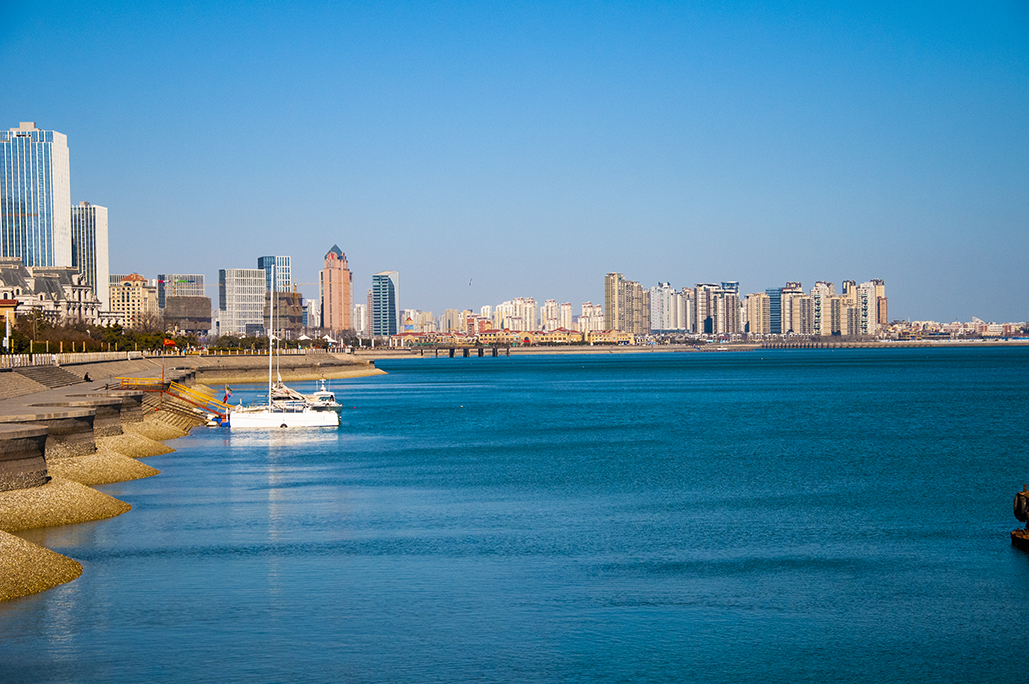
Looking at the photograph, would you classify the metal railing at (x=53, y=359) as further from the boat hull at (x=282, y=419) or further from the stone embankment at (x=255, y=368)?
the boat hull at (x=282, y=419)

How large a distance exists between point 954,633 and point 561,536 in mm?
12941

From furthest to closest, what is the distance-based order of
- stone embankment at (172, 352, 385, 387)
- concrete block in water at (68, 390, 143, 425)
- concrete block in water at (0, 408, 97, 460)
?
stone embankment at (172, 352, 385, 387)
concrete block in water at (68, 390, 143, 425)
concrete block in water at (0, 408, 97, 460)

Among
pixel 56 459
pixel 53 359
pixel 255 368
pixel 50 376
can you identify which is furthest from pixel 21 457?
pixel 255 368

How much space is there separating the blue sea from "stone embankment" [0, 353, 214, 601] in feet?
2.17

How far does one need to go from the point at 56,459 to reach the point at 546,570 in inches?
799

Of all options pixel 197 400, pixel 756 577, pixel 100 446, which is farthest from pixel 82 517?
pixel 197 400

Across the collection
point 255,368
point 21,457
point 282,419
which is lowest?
point 282,419

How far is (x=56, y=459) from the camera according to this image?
121 feet

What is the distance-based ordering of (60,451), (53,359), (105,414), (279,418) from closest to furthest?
1. (60,451)
2. (105,414)
3. (279,418)
4. (53,359)

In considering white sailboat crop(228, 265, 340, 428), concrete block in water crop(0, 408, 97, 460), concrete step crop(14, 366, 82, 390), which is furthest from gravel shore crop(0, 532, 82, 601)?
concrete step crop(14, 366, 82, 390)

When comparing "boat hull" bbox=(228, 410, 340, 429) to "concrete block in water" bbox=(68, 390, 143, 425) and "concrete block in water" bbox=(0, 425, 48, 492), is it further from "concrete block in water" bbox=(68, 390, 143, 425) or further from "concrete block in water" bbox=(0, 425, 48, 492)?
"concrete block in water" bbox=(0, 425, 48, 492)

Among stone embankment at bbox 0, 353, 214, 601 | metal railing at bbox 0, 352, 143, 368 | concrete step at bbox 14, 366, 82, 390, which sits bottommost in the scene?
stone embankment at bbox 0, 353, 214, 601

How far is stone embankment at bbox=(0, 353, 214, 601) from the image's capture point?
23.8 metres

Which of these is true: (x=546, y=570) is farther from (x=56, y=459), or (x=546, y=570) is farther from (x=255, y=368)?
(x=255, y=368)
